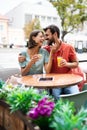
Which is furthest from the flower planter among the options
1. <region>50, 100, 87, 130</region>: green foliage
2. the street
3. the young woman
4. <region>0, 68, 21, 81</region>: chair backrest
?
the street

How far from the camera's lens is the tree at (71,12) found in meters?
10.0

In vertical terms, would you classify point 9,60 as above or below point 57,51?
below

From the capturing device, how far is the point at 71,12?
10.6 metres

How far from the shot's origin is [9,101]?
59.5 inches

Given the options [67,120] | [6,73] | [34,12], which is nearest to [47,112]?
[67,120]

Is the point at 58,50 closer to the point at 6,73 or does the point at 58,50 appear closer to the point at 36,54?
the point at 36,54

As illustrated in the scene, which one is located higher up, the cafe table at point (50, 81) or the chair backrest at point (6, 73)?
the cafe table at point (50, 81)

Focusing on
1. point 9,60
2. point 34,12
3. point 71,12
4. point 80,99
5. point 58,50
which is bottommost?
point 9,60

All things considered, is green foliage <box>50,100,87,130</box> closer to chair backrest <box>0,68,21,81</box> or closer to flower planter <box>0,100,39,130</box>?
flower planter <box>0,100,39,130</box>

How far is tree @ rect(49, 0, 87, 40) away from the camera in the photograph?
1001cm

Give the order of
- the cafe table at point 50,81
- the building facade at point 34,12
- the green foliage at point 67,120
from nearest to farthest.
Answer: the green foliage at point 67,120 → the cafe table at point 50,81 → the building facade at point 34,12

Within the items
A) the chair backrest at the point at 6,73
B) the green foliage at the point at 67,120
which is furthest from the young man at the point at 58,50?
the green foliage at the point at 67,120

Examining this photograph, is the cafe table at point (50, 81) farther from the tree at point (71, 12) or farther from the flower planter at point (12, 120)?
the tree at point (71, 12)

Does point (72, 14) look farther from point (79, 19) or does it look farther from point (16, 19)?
point (16, 19)
